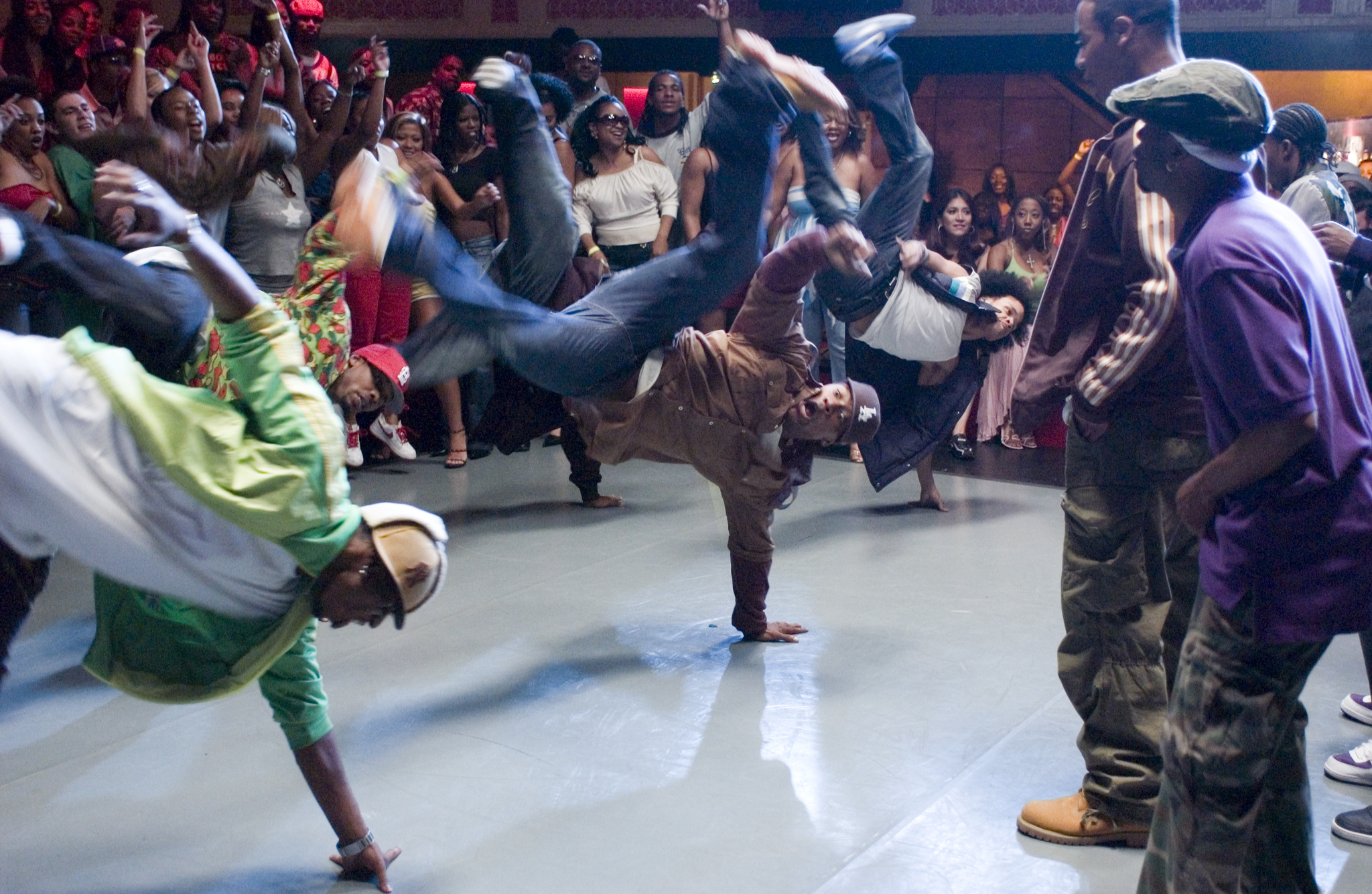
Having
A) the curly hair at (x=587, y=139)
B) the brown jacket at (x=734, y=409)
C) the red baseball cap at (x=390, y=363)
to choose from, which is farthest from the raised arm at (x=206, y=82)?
the brown jacket at (x=734, y=409)

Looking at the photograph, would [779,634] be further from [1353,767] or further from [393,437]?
[393,437]

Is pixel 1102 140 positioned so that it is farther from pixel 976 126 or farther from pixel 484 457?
pixel 976 126

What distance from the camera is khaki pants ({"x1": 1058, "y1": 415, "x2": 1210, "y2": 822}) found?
96.1 inches

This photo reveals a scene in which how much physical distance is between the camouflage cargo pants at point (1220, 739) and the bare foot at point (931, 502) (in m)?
3.41

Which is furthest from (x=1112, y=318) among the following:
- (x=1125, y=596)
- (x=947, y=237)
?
(x=947, y=237)

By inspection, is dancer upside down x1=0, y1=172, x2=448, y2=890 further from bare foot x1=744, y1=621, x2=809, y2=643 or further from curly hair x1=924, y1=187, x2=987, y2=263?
curly hair x1=924, y1=187, x2=987, y2=263

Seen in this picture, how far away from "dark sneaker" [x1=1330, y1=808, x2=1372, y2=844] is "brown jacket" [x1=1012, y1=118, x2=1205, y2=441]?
904 millimetres

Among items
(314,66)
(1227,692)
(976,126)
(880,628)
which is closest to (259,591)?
(1227,692)

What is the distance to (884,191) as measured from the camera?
13.5 ft

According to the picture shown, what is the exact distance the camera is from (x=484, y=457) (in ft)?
20.5

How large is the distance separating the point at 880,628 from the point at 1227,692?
80.8 inches

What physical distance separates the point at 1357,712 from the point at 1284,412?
1.86 meters

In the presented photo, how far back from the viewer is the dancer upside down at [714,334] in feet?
10.6

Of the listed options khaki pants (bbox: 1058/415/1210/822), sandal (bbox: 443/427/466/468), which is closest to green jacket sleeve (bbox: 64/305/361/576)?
khaki pants (bbox: 1058/415/1210/822)
